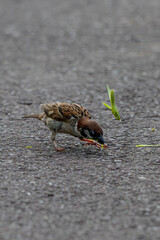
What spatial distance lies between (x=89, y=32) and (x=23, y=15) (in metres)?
2.97

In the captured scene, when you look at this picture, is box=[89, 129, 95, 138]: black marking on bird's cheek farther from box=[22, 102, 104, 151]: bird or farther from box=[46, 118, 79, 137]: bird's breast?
box=[46, 118, 79, 137]: bird's breast

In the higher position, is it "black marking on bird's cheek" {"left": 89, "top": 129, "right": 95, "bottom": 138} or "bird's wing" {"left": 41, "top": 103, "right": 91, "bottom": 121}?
"bird's wing" {"left": 41, "top": 103, "right": 91, "bottom": 121}

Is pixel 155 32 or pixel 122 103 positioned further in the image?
pixel 155 32

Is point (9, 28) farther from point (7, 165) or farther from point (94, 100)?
point (7, 165)

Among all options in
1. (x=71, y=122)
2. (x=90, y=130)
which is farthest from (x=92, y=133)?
(x=71, y=122)

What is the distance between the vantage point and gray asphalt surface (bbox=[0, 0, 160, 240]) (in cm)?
351

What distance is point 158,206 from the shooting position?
12.1 feet

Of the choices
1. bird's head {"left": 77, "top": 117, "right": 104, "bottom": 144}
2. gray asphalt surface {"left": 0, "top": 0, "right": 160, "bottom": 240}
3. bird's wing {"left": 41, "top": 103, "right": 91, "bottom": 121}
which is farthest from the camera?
bird's wing {"left": 41, "top": 103, "right": 91, "bottom": 121}

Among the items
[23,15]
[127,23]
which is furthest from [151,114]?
[23,15]

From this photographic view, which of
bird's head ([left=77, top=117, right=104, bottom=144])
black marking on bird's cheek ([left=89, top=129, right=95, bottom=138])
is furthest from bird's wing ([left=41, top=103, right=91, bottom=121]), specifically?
black marking on bird's cheek ([left=89, top=129, right=95, bottom=138])

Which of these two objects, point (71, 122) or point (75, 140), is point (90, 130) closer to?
point (71, 122)

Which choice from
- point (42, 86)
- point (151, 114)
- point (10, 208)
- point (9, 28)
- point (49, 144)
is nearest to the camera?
point (10, 208)

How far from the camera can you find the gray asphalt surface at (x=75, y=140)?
3.51m

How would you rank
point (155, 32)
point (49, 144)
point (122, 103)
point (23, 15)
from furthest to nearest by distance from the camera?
point (23, 15) < point (155, 32) < point (122, 103) < point (49, 144)
